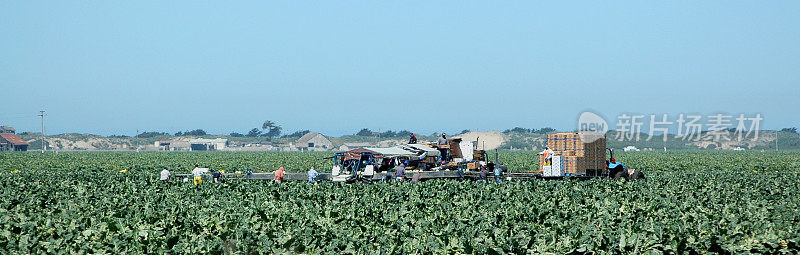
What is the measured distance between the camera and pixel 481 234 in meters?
13.1

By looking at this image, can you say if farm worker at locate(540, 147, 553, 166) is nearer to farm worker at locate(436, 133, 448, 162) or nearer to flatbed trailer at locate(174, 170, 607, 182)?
flatbed trailer at locate(174, 170, 607, 182)

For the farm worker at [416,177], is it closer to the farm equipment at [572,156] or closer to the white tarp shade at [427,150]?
the white tarp shade at [427,150]

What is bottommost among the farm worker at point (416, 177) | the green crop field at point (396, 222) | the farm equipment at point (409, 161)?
the green crop field at point (396, 222)

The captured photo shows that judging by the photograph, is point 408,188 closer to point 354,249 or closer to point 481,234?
point 481,234

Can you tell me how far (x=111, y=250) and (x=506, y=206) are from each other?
950 centimetres

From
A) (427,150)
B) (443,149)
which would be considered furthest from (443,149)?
(427,150)

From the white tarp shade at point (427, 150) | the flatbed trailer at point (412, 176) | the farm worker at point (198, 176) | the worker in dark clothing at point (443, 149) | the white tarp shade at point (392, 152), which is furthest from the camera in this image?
the worker in dark clothing at point (443, 149)

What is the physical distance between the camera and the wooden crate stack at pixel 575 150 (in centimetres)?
3088

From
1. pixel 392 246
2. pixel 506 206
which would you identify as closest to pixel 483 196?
pixel 506 206

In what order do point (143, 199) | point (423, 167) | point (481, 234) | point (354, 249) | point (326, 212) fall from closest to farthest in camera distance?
point (354, 249), point (481, 234), point (326, 212), point (143, 199), point (423, 167)

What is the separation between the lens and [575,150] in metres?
31.0

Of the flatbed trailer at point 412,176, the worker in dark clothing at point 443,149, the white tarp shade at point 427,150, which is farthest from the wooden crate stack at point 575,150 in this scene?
the white tarp shade at point 427,150

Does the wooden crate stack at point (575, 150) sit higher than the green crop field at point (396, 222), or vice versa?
the wooden crate stack at point (575, 150)

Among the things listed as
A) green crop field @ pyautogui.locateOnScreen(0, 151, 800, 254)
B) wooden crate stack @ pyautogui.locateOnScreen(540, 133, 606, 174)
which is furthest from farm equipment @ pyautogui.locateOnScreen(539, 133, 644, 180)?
green crop field @ pyautogui.locateOnScreen(0, 151, 800, 254)
